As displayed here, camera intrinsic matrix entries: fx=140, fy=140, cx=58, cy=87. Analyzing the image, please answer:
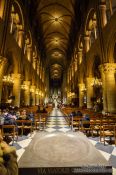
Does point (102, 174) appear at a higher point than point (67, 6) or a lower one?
lower

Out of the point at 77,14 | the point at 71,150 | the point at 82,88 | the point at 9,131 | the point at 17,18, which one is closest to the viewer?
the point at 71,150

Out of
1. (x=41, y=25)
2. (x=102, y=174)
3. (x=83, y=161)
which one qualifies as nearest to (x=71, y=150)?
(x=83, y=161)

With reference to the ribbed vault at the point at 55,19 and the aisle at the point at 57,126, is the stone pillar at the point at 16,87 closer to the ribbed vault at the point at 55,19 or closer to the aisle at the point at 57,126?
the aisle at the point at 57,126

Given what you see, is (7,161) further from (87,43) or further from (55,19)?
(55,19)

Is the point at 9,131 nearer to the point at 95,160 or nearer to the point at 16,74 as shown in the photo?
the point at 95,160

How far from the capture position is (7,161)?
1.43 m

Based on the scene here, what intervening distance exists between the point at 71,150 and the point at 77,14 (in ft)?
76.0

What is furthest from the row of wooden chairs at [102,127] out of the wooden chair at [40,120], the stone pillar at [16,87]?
the stone pillar at [16,87]

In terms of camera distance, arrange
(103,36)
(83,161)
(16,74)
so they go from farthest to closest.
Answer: (16,74), (103,36), (83,161)

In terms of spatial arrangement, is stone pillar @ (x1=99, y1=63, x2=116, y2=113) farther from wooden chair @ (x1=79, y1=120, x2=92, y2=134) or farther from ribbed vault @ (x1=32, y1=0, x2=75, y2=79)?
ribbed vault @ (x1=32, y1=0, x2=75, y2=79)

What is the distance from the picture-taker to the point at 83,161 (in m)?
1.49

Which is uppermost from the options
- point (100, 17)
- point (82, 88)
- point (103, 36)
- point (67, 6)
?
point (67, 6)

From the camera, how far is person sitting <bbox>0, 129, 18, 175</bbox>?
53.4 inches

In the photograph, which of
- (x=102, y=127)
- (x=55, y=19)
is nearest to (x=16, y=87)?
(x=102, y=127)
